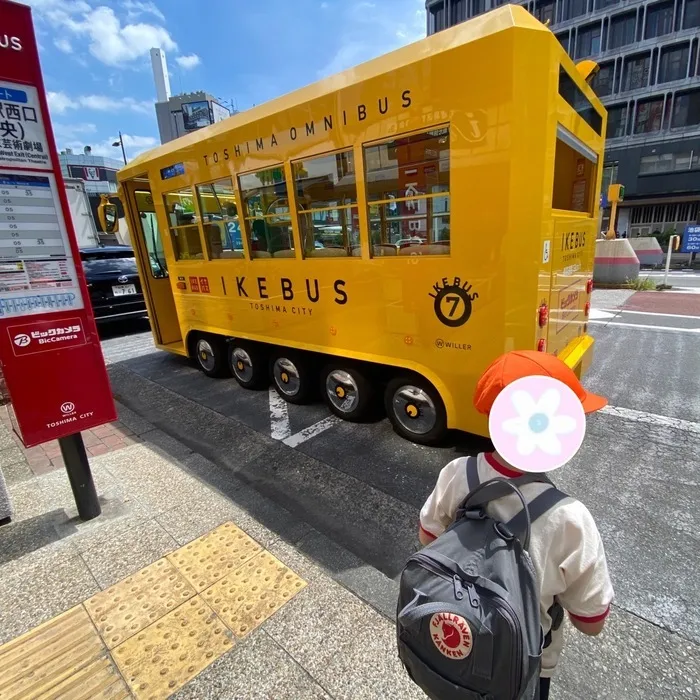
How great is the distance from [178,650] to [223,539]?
0.73 metres

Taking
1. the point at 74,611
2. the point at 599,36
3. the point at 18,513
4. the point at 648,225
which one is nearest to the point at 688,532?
the point at 74,611

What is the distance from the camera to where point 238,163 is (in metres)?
4.05

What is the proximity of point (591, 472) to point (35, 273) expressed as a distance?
4040mm

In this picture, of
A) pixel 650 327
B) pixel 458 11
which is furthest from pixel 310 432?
pixel 458 11

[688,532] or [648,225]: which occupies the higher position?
[648,225]

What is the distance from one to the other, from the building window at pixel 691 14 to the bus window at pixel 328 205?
3519 centimetres

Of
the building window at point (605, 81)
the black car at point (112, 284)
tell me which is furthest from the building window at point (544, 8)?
the black car at point (112, 284)

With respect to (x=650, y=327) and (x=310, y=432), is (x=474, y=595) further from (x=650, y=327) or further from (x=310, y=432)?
(x=650, y=327)

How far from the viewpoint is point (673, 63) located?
2623cm

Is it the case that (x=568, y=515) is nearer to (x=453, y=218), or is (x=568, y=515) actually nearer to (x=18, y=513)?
(x=453, y=218)

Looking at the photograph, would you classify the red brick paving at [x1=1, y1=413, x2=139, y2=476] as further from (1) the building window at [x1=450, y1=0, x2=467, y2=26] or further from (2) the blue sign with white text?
(1) the building window at [x1=450, y1=0, x2=467, y2=26]

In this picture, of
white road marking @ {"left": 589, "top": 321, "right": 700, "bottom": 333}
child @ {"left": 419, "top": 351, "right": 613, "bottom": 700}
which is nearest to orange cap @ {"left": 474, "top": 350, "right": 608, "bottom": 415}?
child @ {"left": 419, "top": 351, "right": 613, "bottom": 700}

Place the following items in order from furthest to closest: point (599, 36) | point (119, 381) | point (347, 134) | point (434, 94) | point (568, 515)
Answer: point (599, 36)
point (119, 381)
point (347, 134)
point (434, 94)
point (568, 515)

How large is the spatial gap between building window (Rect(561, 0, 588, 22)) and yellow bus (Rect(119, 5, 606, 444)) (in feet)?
112
